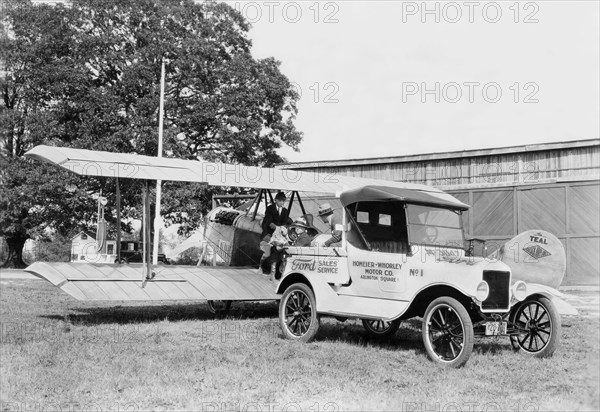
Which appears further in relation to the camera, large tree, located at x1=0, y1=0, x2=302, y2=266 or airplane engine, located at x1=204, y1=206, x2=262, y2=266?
large tree, located at x1=0, y1=0, x2=302, y2=266

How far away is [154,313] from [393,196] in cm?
667

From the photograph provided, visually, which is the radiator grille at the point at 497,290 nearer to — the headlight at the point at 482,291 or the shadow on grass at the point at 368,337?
the headlight at the point at 482,291

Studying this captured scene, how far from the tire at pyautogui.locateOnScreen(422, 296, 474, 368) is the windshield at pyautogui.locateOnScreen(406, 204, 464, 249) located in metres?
1.24

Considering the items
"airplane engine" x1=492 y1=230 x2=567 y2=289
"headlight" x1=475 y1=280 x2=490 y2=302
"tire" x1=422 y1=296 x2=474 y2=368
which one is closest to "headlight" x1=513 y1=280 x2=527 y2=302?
"headlight" x1=475 y1=280 x2=490 y2=302

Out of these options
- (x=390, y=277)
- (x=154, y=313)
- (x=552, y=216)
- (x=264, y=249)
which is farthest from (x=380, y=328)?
(x=552, y=216)

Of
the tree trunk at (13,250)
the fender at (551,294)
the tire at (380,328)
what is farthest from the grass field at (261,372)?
the tree trunk at (13,250)

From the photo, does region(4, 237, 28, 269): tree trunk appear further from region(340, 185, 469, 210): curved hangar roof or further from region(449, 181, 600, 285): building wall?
region(340, 185, 469, 210): curved hangar roof

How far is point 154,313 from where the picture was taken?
46.1 ft

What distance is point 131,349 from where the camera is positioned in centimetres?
901

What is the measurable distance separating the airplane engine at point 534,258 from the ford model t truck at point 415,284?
67 cm

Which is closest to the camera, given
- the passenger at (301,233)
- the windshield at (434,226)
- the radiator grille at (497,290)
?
the radiator grille at (497,290)

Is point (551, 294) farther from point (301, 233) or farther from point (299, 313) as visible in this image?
point (301, 233)

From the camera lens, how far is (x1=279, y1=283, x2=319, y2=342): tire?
10117 mm

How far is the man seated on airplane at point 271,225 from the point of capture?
14.3 meters
